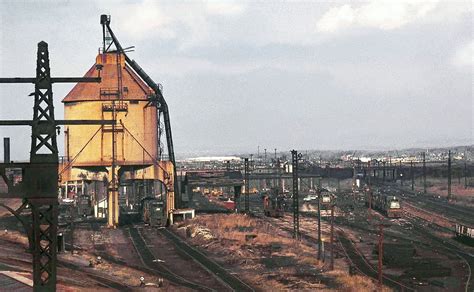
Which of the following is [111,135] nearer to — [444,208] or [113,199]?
[113,199]

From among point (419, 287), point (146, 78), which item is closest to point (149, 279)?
point (419, 287)

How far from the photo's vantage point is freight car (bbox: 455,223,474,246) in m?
60.2

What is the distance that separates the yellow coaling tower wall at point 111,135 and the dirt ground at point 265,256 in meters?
8.12

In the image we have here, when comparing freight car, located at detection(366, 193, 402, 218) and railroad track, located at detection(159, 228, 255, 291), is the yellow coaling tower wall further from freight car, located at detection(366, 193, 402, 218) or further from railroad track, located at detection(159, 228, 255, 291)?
freight car, located at detection(366, 193, 402, 218)

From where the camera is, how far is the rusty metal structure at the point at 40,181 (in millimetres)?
17938

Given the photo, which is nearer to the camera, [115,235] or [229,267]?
[229,267]

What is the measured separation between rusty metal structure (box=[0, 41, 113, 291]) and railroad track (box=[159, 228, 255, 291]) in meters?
22.0

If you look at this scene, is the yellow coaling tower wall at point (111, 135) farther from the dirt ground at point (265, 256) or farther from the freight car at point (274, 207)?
the freight car at point (274, 207)

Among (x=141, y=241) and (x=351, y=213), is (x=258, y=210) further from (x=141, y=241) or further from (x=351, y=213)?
(x=141, y=241)

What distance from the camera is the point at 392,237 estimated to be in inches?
2621

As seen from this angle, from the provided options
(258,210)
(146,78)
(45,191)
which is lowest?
(258,210)

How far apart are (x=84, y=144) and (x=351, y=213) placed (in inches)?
1626

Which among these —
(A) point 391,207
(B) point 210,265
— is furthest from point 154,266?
(A) point 391,207

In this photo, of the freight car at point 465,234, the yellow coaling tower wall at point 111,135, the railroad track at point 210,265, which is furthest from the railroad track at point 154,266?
the freight car at point 465,234
